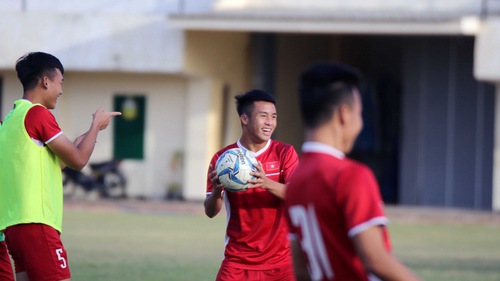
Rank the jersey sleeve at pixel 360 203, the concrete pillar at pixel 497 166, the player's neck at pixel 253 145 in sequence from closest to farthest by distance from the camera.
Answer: the jersey sleeve at pixel 360 203 < the player's neck at pixel 253 145 < the concrete pillar at pixel 497 166

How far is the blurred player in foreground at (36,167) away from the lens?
22.0 feet

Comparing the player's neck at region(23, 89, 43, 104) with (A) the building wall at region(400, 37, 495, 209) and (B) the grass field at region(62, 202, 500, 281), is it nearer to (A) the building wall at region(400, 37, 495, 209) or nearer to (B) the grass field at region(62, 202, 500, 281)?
(B) the grass field at region(62, 202, 500, 281)

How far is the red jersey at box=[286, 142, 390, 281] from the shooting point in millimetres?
4059

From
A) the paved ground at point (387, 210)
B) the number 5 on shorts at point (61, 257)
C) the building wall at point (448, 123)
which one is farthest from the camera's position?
the building wall at point (448, 123)

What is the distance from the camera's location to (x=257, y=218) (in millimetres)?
7398

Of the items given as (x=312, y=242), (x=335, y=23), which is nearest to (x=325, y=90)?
(x=312, y=242)

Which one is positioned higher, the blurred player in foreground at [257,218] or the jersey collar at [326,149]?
the jersey collar at [326,149]

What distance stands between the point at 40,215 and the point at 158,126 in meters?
21.1

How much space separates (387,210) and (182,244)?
9.13 m

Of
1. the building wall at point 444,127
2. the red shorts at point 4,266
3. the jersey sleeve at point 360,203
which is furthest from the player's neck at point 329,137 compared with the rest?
the building wall at point 444,127

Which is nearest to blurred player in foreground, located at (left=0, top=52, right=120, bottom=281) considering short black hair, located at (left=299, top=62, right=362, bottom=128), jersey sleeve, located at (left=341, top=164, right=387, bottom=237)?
short black hair, located at (left=299, top=62, right=362, bottom=128)

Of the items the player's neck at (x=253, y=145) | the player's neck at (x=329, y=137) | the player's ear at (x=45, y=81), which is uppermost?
the player's ear at (x=45, y=81)

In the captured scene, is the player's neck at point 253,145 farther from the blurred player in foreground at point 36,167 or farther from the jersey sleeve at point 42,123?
the jersey sleeve at point 42,123

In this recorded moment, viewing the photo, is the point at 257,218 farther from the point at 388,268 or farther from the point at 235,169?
the point at 388,268
